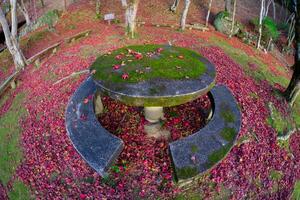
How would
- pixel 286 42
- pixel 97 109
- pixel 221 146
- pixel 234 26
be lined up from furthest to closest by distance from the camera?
1. pixel 286 42
2. pixel 234 26
3. pixel 97 109
4. pixel 221 146

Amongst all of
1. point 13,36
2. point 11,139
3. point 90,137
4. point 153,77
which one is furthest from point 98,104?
point 13,36

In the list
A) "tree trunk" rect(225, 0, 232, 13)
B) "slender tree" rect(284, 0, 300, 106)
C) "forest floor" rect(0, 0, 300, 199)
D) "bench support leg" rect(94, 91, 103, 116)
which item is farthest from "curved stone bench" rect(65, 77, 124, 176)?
"tree trunk" rect(225, 0, 232, 13)

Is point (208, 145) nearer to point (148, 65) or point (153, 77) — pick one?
point (153, 77)

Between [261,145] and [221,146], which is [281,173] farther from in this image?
[221,146]

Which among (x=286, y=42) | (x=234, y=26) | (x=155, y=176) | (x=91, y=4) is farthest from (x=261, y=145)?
(x=91, y=4)

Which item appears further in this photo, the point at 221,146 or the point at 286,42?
the point at 286,42

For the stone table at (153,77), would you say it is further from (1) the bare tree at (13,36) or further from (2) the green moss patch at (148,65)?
(1) the bare tree at (13,36)

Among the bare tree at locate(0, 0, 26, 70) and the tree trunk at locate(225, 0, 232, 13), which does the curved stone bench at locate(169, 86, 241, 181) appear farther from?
the tree trunk at locate(225, 0, 232, 13)
